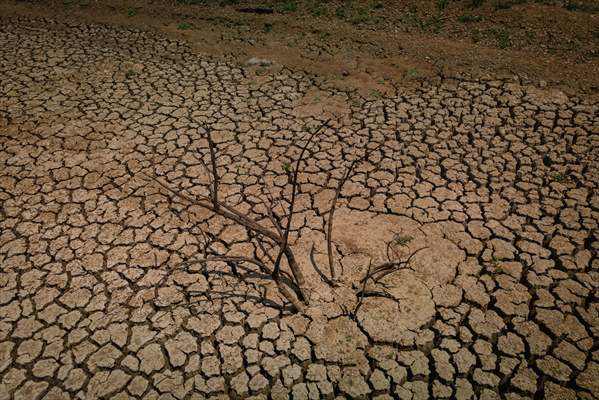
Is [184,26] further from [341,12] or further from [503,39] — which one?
[503,39]

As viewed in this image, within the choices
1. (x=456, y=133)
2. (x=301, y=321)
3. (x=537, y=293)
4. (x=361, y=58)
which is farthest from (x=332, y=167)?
(x=361, y=58)

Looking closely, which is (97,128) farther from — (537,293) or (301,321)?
(537,293)

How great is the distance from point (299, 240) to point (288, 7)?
502cm

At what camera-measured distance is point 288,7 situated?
6.76 m

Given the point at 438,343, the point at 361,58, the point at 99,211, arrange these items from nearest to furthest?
the point at 438,343 < the point at 99,211 < the point at 361,58

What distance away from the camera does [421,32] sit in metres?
5.91

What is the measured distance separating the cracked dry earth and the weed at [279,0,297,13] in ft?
7.06

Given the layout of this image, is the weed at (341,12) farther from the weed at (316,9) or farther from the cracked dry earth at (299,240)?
the cracked dry earth at (299,240)

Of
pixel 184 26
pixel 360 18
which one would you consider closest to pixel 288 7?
pixel 360 18

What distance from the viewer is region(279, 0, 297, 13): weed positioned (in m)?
6.70

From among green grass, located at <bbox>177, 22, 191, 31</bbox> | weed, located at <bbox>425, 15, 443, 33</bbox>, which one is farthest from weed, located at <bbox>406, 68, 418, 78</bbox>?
green grass, located at <bbox>177, 22, 191, 31</bbox>

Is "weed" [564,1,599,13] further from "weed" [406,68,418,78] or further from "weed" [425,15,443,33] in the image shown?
"weed" [406,68,418,78]

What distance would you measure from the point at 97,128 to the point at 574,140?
4.89 m

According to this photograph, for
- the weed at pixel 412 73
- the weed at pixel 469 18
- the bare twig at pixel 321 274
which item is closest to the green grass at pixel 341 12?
the weed at pixel 469 18
